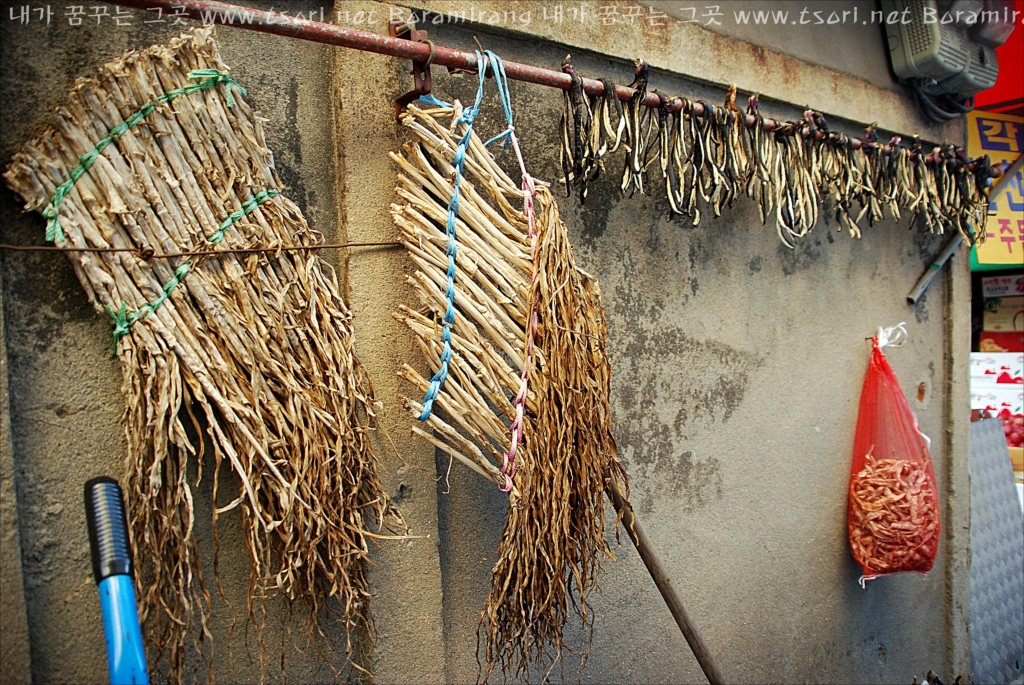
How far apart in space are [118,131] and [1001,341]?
6.61m

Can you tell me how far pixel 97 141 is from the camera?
4.80 ft

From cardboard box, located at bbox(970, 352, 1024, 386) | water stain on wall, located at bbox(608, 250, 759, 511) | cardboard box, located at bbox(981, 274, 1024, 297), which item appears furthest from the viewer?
cardboard box, located at bbox(981, 274, 1024, 297)

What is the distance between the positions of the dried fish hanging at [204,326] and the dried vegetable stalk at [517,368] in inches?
10.0

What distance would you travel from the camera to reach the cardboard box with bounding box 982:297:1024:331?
5.79 meters

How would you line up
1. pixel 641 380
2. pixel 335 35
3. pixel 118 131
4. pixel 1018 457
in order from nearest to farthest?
pixel 118 131, pixel 335 35, pixel 641 380, pixel 1018 457

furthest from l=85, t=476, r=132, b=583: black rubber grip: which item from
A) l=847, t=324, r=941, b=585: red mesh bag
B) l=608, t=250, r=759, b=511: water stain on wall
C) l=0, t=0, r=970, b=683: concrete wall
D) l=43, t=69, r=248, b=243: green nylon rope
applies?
l=847, t=324, r=941, b=585: red mesh bag

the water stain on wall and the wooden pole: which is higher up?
the water stain on wall

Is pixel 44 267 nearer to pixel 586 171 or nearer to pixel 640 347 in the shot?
pixel 586 171

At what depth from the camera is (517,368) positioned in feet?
6.11

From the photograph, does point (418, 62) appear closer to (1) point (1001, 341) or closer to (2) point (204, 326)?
(2) point (204, 326)

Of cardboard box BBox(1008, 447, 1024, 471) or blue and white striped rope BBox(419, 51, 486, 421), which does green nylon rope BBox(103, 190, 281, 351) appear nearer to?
blue and white striped rope BBox(419, 51, 486, 421)

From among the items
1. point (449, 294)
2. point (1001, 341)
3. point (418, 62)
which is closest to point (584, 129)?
point (418, 62)

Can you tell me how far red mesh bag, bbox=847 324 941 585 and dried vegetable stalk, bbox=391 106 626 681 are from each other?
1.68 meters

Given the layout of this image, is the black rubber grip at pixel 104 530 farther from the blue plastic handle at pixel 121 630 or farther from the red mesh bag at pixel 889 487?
the red mesh bag at pixel 889 487
